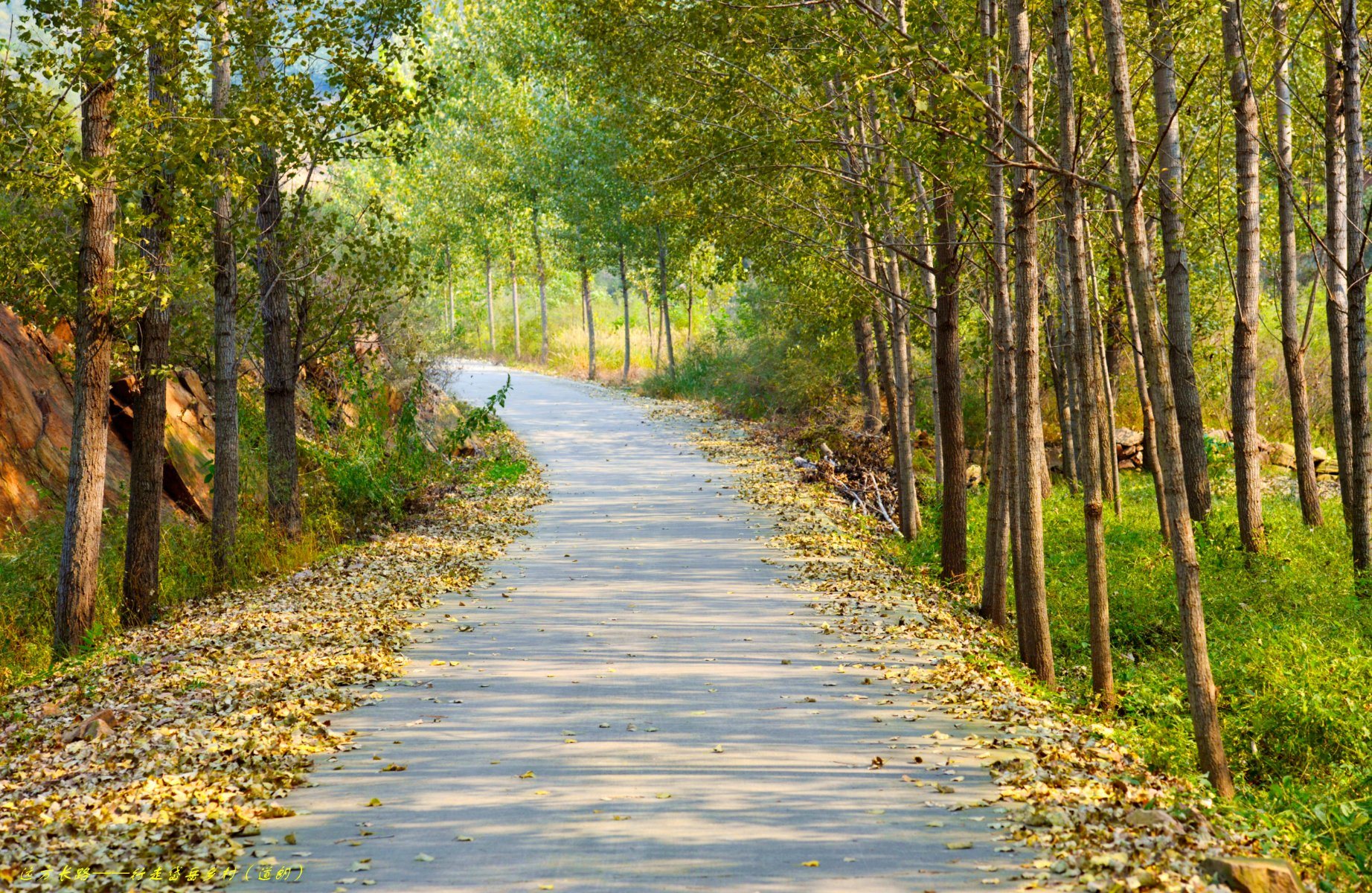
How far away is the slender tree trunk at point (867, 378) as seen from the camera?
68.0 feet

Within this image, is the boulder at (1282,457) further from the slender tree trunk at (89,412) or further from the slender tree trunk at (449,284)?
the slender tree trunk at (449,284)

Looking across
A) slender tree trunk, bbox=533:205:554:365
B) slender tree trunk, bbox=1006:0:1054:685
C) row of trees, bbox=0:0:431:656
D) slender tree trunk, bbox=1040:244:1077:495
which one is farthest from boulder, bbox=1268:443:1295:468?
slender tree trunk, bbox=533:205:554:365

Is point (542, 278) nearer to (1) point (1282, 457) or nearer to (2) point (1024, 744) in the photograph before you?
(1) point (1282, 457)

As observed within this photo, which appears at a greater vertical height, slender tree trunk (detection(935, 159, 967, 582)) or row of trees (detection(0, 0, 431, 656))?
row of trees (detection(0, 0, 431, 656))

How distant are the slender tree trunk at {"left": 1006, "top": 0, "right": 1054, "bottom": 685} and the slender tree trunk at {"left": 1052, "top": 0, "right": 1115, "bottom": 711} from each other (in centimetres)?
27

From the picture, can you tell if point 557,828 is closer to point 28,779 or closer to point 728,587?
point 28,779

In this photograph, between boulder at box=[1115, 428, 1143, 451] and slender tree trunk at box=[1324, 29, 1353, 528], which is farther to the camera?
boulder at box=[1115, 428, 1143, 451]

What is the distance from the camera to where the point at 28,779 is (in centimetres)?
609

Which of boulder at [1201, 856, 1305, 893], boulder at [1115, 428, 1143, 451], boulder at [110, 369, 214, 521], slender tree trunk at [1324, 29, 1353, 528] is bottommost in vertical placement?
boulder at [1201, 856, 1305, 893]

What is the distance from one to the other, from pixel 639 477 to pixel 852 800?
43.1 feet

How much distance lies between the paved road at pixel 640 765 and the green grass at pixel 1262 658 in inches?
68.4

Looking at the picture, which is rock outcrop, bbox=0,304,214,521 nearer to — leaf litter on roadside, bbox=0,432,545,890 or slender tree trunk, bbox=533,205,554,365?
leaf litter on roadside, bbox=0,432,545,890

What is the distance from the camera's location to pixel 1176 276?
11984mm

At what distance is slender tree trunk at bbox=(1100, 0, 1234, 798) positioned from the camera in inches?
255
